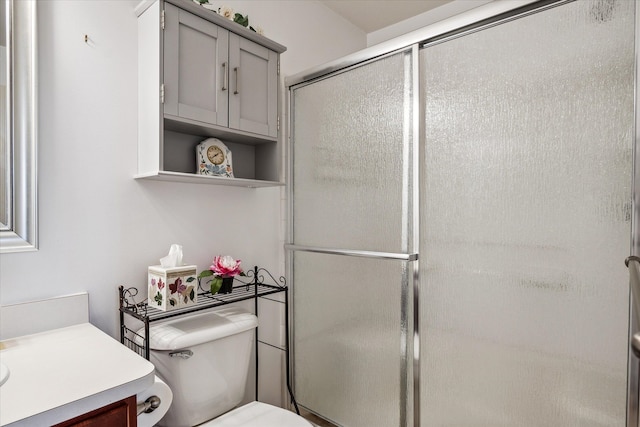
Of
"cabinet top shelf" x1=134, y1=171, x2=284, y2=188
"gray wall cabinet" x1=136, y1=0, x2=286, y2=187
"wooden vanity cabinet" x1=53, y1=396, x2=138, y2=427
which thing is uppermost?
"gray wall cabinet" x1=136, y1=0, x2=286, y2=187

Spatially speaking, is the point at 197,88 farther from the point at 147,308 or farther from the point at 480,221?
the point at 480,221

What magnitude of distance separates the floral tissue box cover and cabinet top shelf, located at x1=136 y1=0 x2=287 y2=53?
1.00m

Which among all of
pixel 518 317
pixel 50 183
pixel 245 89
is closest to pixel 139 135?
pixel 50 183

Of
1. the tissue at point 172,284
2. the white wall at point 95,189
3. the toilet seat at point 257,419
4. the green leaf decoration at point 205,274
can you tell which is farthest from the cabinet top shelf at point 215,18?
the toilet seat at point 257,419

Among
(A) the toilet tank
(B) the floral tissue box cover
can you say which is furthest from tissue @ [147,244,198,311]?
(A) the toilet tank

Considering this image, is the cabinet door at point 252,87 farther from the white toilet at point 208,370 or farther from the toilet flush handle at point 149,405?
the toilet flush handle at point 149,405

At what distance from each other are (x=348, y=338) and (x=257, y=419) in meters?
0.57

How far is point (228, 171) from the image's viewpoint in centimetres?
174

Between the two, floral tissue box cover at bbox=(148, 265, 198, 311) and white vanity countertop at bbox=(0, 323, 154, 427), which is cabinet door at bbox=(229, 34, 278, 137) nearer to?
floral tissue box cover at bbox=(148, 265, 198, 311)

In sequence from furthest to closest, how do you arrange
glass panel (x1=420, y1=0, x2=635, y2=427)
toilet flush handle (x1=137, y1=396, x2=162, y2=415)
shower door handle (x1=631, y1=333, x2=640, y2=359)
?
glass panel (x1=420, y1=0, x2=635, y2=427) < toilet flush handle (x1=137, y1=396, x2=162, y2=415) < shower door handle (x1=631, y1=333, x2=640, y2=359)

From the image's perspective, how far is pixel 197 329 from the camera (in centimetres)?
146

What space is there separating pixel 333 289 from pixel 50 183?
1257mm

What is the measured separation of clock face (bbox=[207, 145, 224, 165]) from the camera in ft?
5.54

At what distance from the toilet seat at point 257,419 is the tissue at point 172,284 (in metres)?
0.46
